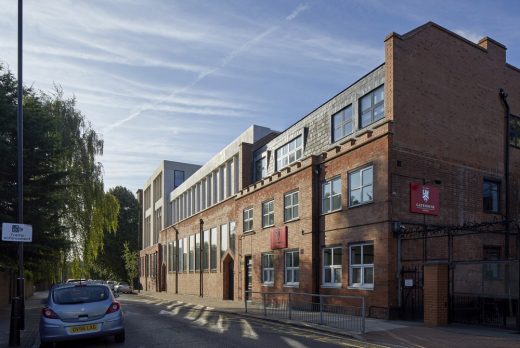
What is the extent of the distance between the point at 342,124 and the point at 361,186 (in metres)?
3.92

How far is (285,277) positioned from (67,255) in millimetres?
11402

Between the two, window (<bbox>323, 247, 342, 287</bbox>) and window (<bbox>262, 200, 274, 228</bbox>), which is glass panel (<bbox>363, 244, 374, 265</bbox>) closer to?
window (<bbox>323, 247, 342, 287</bbox>)

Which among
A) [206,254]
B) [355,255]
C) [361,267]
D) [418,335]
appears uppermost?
[355,255]

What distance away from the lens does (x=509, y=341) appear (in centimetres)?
1205

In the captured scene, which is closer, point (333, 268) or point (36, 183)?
point (36, 183)

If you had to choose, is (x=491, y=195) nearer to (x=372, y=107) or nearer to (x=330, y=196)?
(x=372, y=107)

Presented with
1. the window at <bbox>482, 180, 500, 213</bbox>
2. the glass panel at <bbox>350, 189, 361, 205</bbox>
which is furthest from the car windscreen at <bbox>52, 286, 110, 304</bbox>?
the window at <bbox>482, 180, 500, 213</bbox>

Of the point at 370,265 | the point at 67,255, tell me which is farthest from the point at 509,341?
the point at 67,255

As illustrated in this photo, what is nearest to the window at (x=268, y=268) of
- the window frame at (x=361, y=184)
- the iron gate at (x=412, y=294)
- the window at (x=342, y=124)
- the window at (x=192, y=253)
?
the window at (x=342, y=124)

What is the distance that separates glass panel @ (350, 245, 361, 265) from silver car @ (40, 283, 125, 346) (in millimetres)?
10037

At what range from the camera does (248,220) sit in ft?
98.9

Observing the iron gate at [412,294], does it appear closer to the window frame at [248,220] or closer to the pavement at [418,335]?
the pavement at [418,335]

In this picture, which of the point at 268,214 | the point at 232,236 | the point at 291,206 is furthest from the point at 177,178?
the point at 291,206

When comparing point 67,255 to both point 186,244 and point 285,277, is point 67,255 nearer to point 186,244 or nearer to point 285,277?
point 285,277
